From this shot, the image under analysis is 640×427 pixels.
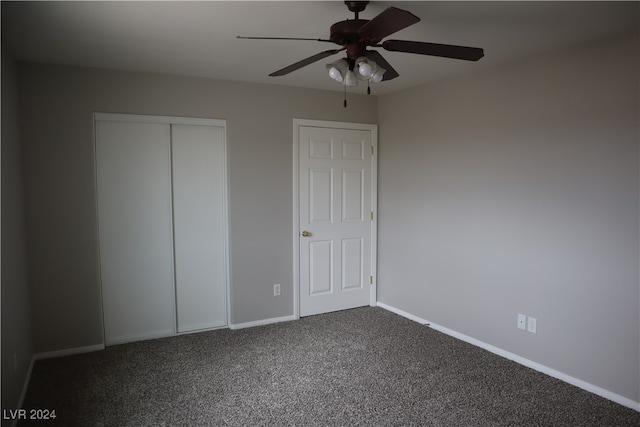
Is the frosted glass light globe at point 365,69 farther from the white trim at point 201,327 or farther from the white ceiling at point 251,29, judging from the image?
the white trim at point 201,327

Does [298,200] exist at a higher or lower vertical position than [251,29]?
lower

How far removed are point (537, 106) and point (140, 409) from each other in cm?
340

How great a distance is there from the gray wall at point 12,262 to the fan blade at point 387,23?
2.29 metres

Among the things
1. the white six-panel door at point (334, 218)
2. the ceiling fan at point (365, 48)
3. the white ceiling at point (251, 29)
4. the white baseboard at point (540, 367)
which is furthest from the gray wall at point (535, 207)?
the ceiling fan at point (365, 48)

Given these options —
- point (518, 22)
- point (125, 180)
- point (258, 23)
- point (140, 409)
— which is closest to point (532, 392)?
point (518, 22)

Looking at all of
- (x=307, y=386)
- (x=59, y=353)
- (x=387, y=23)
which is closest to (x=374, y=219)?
(x=307, y=386)

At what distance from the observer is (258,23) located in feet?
7.91

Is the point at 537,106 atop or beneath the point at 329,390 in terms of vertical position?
atop

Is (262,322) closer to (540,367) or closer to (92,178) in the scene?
(92,178)

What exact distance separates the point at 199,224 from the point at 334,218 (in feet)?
4.53

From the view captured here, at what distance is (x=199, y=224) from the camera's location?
3.86 meters

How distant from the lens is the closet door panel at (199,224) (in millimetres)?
3754

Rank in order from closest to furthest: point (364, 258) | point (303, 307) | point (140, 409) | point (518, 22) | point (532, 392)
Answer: point (518, 22) < point (140, 409) < point (532, 392) < point (303, 307) < point (364, 258)

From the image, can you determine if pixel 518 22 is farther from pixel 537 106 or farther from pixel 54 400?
pixel 54 400
